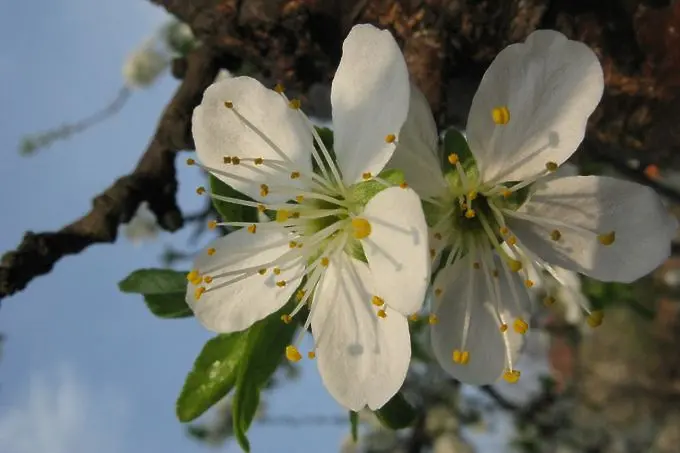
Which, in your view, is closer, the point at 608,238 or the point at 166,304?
the point at 608,238

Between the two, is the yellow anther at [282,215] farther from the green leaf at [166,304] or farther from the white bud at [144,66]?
the white bud at [144,66]

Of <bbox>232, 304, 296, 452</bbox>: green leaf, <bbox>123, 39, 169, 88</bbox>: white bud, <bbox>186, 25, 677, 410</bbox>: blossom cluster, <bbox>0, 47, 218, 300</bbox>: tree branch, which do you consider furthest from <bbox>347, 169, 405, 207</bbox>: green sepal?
<bbox>123, 39, 169, 88</bbox>: white bud

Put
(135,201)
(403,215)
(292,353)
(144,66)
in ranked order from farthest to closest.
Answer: (144,66), (135,201), (292,353), (403,215)

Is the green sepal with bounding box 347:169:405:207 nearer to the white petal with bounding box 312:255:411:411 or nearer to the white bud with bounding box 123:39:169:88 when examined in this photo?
the white petal with bounding box 312:255:411:411

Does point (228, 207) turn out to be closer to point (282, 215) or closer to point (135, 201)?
point (282, 215)

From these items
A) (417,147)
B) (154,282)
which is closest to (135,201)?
(154,282)

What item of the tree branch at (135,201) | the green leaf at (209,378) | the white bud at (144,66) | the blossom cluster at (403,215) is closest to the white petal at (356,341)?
the blossom cluster at (403,215)
